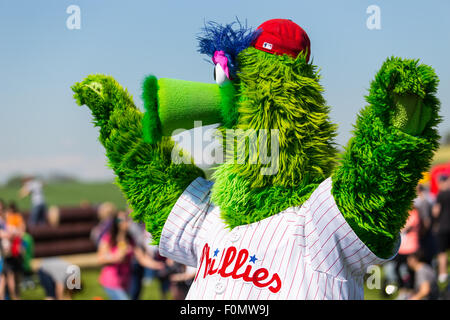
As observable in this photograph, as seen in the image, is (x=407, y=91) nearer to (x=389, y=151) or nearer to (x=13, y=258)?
(x=389, y=151)

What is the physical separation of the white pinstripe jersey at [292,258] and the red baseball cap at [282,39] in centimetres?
45

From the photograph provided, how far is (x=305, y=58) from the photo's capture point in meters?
1.69

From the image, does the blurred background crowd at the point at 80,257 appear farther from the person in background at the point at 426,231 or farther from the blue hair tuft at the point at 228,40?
the person in background at the point at 426,231

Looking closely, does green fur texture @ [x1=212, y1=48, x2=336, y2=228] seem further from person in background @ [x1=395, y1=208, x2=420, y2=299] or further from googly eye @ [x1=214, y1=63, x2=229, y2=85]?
person in background @ [x1=395, y1=208, x2=420, y2=299]

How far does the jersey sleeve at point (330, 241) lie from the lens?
1.54 meters

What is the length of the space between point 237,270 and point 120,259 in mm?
3860

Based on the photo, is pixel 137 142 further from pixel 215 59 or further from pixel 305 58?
pixel 305 58

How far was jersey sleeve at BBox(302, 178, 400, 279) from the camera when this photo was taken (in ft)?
5.05

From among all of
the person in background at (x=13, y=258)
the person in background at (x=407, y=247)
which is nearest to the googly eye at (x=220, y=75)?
the person in background at (x=407, y=247)

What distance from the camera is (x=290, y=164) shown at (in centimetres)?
165

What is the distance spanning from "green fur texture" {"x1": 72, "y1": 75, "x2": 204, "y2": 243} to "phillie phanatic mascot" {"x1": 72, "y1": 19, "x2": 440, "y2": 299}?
0.18 m

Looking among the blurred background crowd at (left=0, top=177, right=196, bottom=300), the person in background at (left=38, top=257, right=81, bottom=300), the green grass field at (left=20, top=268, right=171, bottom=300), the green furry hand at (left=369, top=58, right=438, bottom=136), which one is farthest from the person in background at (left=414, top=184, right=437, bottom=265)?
the green furry hand at (left=369, top=58, right=438, bottom=136)

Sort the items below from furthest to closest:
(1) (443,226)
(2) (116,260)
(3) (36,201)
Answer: (3) (36,201)
(1) (443,226)
(2) (116,260)

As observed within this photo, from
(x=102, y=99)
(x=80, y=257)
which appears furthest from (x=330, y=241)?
(x=80, y=257)
